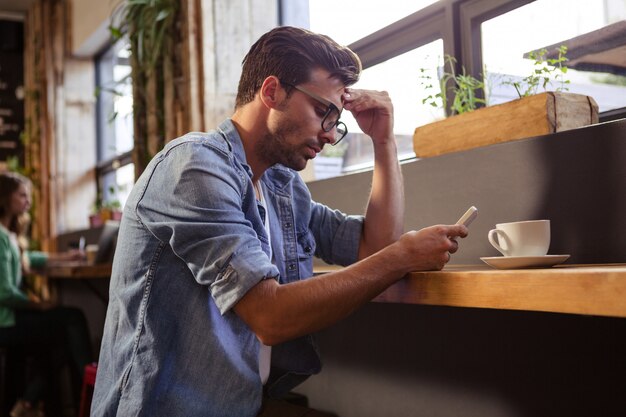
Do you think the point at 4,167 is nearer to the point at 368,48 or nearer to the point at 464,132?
the point at 368,48

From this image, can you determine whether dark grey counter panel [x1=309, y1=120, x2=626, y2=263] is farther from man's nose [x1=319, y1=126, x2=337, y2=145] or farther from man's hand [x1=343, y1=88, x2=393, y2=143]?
man's nose [x1=319, y1=126, x2=337, y2=145]

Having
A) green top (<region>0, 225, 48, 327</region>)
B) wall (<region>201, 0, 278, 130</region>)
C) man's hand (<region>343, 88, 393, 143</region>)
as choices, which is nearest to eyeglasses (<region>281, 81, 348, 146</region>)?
man's hand (<region>343, 88, 393, 143</region>)

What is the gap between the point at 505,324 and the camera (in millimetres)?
1813

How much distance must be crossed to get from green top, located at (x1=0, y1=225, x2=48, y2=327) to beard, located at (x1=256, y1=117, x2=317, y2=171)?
8.75 feet

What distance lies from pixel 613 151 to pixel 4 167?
6494 mm

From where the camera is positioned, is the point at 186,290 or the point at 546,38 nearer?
the point at 186,290

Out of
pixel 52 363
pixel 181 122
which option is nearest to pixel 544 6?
pixel 181 122

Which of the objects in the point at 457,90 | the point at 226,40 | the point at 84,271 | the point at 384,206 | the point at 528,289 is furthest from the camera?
the point at 84,271

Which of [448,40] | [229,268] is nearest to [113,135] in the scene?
[448,40]

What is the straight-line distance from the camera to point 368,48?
273cm

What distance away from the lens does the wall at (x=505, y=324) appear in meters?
1.54

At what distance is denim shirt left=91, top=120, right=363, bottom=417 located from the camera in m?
1.26

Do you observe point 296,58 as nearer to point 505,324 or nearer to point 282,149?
point 282,149

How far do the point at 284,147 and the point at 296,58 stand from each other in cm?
21
